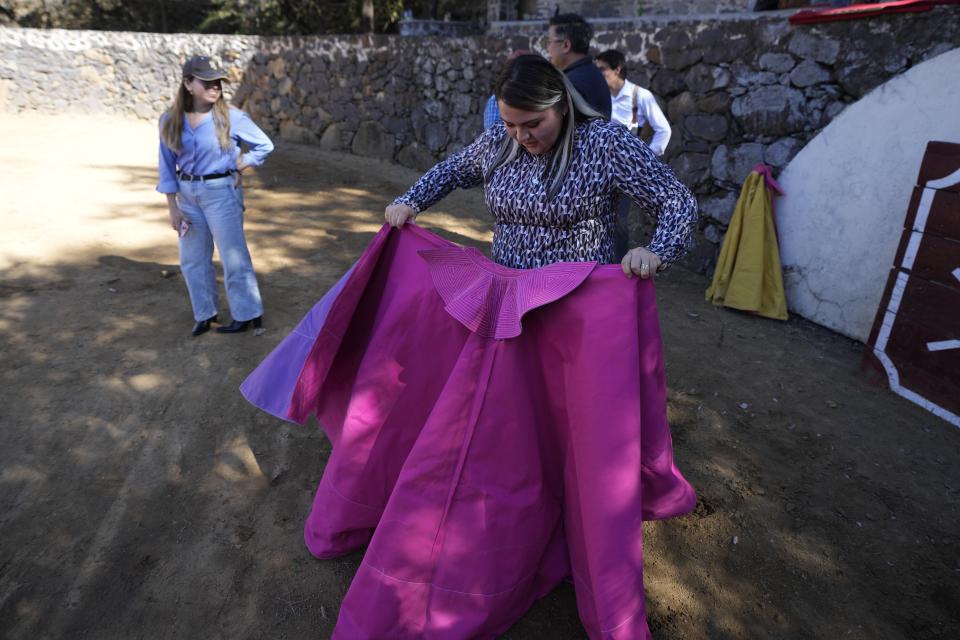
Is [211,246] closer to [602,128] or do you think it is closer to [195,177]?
[195,177]

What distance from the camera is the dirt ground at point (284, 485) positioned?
7.13 feet

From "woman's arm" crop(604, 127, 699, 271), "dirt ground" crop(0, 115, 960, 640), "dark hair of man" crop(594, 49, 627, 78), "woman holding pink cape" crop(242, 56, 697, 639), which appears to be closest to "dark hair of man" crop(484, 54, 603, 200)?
"woman holding pink cape" crop(242, 56, 697, 639)

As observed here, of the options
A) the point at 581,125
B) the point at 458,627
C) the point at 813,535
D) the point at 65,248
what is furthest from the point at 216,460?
the point at 65,248

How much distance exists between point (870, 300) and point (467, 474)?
365 cm

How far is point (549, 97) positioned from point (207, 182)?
248cm

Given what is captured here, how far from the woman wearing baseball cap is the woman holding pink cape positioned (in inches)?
79.9

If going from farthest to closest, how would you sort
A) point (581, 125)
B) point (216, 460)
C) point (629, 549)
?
point (216, 460) → point (581, 125) → point (629, 549)

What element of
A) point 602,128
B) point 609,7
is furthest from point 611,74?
point 609,7

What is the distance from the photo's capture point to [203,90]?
342 cm

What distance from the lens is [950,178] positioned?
3.38 metres

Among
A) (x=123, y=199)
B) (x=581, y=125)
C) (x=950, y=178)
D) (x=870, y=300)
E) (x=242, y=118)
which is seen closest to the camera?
(x=581, y=125)

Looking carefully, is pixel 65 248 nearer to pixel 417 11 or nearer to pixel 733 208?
pixel 733 208

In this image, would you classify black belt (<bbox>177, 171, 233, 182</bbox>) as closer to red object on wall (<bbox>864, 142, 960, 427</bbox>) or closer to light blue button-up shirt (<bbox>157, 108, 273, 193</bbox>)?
light blue button-up shirt (<bbox>157, 108, 273, 193</bbox>)

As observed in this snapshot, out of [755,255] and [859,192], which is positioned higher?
[859,192]
